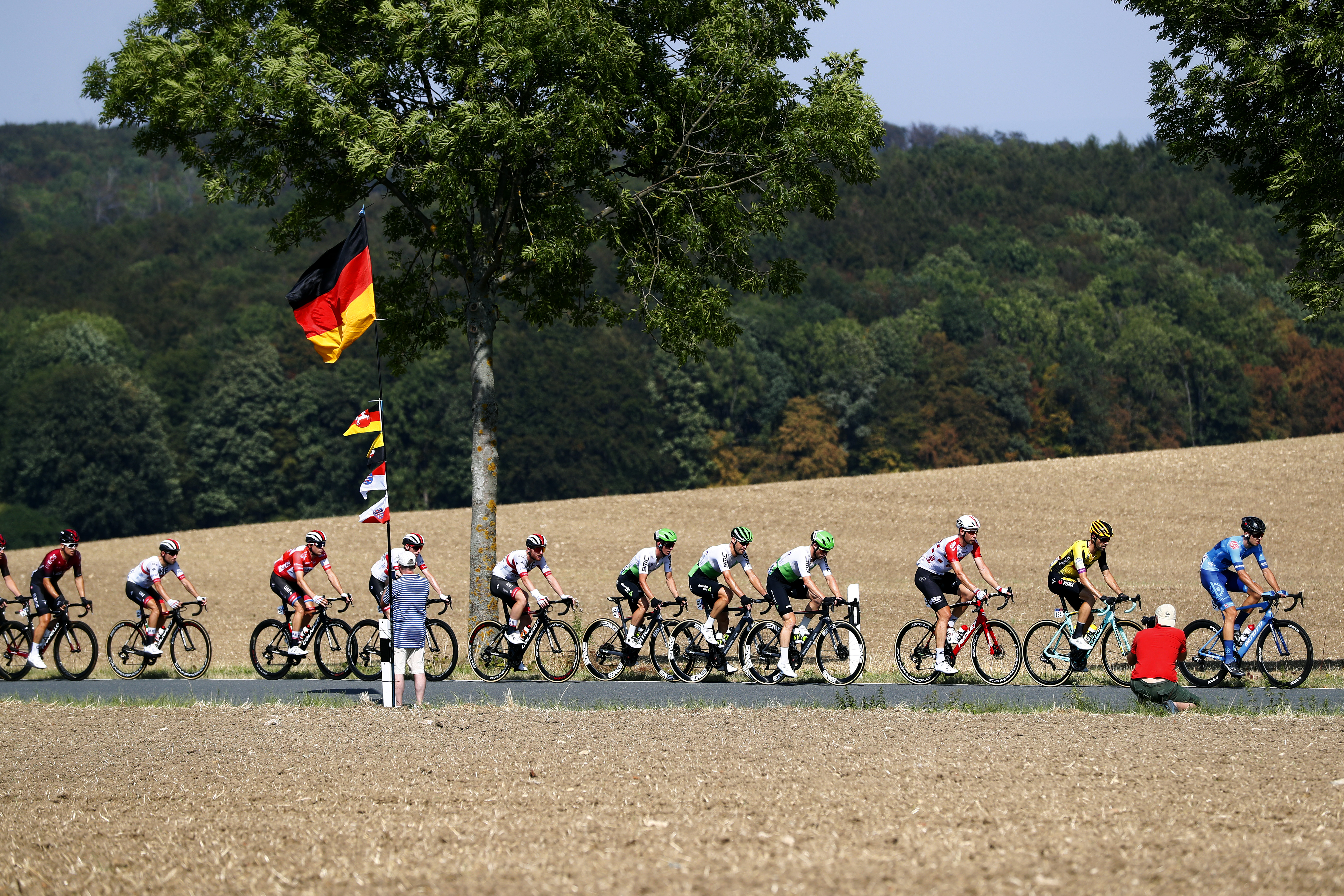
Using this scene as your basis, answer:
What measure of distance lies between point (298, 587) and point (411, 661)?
3653mm

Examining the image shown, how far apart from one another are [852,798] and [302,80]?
12.2 metres

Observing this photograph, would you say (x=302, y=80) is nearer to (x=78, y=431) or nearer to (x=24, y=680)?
(x=24, y=680)

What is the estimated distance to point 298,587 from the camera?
16.2 meters

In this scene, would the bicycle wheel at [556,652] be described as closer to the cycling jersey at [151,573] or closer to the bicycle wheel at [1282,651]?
the cycling jersey at [151,573]

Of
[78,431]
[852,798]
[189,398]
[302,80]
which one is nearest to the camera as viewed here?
[852,798]

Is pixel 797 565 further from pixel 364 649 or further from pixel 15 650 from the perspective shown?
pixel 15 650

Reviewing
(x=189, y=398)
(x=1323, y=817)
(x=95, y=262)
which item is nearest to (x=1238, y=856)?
(x=1323, y=817)

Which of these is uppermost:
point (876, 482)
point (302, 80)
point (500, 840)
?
point (302, 80)

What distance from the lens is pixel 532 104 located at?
16984 mm

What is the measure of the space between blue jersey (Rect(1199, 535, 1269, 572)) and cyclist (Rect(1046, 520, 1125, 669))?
3.72 feet

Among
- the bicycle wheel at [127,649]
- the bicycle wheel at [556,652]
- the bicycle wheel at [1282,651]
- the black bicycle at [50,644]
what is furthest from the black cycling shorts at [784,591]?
the black bicycle at [50,644]

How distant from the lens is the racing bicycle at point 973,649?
14.5 meters

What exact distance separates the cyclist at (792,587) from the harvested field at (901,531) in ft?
17.4

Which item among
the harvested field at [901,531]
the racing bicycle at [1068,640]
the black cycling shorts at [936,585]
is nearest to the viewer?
the racing bicycle at [1068,640]
